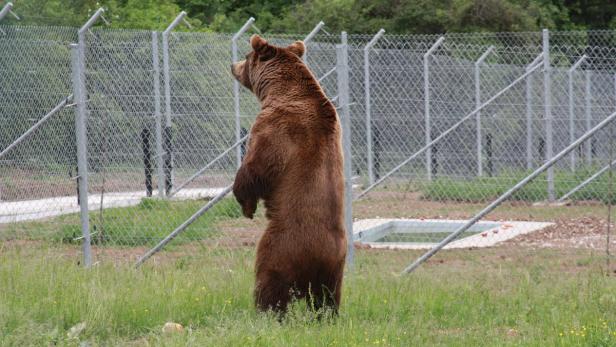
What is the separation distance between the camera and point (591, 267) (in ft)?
34.6

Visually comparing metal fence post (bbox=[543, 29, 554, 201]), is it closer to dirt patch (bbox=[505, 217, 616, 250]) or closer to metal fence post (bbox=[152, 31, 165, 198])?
dirt patch (bbox=[505, 217, 616, 250])

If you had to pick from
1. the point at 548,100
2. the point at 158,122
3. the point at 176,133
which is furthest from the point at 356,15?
the point at 158,122

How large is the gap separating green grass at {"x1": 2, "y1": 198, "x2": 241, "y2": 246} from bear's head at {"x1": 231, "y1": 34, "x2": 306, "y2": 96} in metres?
4.72

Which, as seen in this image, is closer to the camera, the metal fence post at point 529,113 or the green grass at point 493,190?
the metal fence post at point 529,113

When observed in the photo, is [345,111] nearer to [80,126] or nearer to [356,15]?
[80,126]

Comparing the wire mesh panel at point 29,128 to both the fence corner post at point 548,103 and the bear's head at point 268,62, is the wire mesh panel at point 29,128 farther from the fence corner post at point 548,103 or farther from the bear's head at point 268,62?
the fence corner post at point 548,103

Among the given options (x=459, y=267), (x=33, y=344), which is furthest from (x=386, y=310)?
(x=459, y=267)

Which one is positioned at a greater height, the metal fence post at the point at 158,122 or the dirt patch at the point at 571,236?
the metal fence post at the point at 158,122

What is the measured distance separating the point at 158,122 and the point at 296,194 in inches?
277

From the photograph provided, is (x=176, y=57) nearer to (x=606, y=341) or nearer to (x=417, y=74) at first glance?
(x=417, y=74)

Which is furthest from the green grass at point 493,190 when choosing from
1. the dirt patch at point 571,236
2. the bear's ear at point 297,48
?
the bear's ear at point 297,48

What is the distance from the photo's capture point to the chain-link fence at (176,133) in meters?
11.8

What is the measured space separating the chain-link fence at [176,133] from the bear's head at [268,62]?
2.43 metres

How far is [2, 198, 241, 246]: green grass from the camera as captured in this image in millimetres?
11609
